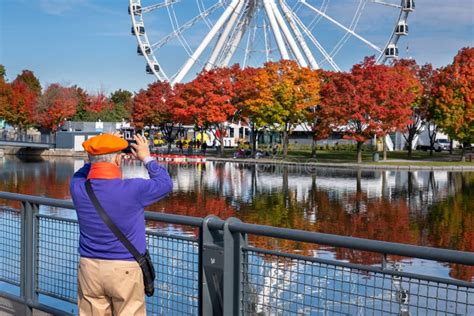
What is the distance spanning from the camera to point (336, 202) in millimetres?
31109

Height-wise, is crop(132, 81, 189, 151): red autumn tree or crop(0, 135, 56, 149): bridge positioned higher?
crop(132, 81, 189, 151): red autumn tree

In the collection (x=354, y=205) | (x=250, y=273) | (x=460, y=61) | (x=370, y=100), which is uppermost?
(x=460, y=61)

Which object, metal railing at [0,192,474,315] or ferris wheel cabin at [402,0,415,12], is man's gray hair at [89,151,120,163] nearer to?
metal railing at [0,192,474,315]

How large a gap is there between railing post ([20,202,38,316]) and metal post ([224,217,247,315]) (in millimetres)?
2697

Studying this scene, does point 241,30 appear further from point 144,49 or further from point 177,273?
point 177,273

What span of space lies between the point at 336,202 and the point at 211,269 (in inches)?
1034

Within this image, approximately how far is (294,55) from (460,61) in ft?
53.5

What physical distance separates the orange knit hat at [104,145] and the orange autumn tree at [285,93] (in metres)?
63.0

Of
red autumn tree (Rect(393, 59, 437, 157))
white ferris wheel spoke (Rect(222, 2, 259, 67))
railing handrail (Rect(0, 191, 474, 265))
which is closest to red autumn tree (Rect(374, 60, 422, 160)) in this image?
red autumn tree (Rect(393, 59, 437, 157))

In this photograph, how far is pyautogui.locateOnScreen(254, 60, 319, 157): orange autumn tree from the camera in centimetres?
6794

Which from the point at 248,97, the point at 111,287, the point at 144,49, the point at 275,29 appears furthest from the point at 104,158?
the point at 144,49

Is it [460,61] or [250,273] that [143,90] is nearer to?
[460,61]

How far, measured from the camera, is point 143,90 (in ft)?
310

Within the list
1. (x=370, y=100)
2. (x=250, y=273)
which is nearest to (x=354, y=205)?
(x=250, y=273)
